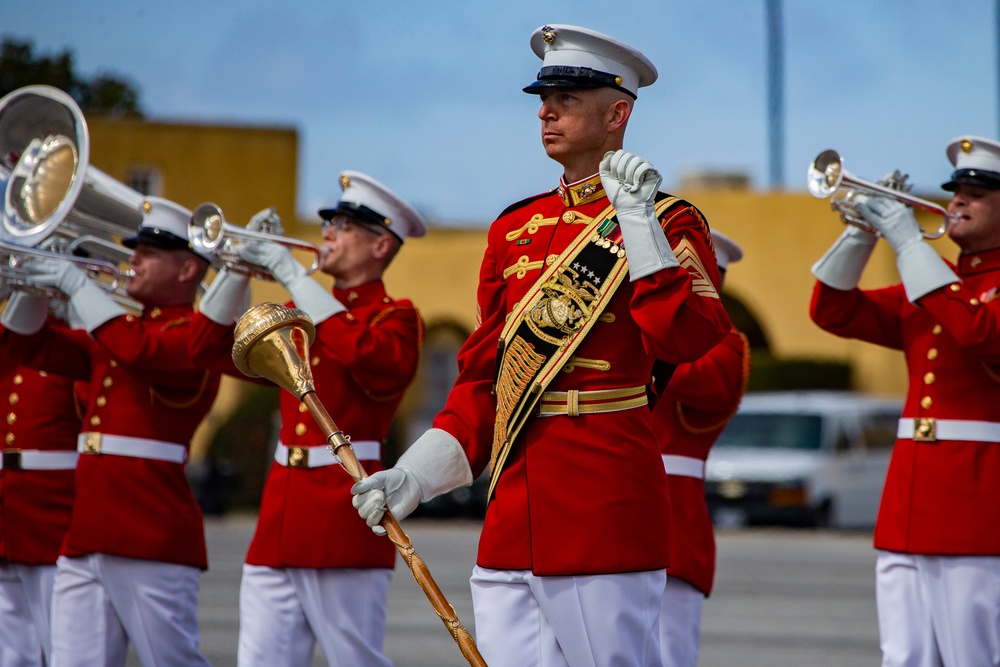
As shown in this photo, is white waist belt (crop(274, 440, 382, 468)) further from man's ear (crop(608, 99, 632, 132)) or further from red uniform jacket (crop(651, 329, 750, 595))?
man's ear (crop(608, 99, 632, 132))

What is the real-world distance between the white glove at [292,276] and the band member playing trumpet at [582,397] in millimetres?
1711

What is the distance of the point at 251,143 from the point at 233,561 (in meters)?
17.3

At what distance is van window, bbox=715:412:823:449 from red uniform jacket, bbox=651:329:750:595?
467 inches

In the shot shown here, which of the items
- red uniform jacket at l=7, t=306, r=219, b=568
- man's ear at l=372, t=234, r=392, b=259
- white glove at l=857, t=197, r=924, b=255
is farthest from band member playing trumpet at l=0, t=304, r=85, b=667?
white glove at l=857, t=197, r=924, b=255

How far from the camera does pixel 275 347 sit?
4387mm

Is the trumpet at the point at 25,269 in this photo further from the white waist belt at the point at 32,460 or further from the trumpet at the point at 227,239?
the white waist belt at the point at 32,460

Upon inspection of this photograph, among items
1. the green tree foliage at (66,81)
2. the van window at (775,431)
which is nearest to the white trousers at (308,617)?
the van window at (775,431)

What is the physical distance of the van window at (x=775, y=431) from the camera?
18047 mm

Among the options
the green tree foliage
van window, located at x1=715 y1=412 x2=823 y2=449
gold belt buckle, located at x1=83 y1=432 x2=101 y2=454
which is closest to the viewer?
gold belt buckle, located at x1=83 y1=432 x2=101 y2=454

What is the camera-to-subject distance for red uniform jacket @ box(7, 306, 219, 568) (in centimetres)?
640

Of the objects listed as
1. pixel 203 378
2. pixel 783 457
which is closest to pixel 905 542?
pixel 203 378

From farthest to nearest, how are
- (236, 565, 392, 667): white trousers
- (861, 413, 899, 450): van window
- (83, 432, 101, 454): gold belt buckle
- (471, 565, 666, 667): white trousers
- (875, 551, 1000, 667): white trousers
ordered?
(861, 413, 899, 450): van window < (83, 432, 101, 454): gold belt buckle < (236, 565, 392, 667): white trousers < (875, 551, 1000, 667): white trousers < (471, 565, 666, 667): white trousers

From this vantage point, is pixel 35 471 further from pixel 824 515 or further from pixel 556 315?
pixel 824 515

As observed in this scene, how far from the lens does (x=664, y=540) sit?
4.31 m
